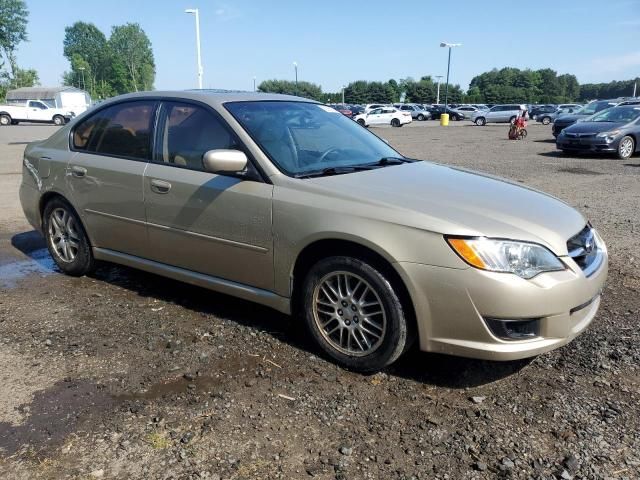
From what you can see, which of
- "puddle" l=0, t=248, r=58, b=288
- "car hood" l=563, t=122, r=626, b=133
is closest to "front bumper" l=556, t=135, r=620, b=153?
"car hood" l=563, t=122, r=626, b=133

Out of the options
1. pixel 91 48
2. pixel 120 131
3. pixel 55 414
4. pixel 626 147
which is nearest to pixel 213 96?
pixel 120 131

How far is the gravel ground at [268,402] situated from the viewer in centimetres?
249

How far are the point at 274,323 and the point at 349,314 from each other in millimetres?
922

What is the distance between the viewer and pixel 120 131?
4.56 metres

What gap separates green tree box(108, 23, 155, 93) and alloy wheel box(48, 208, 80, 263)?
13175cm

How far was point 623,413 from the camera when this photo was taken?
2.86 metres

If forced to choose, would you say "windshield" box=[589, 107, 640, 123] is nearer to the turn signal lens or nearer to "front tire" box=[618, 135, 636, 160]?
"front tire" box=[618, 135, 636, 160]

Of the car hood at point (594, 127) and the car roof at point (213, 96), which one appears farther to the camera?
the car hood at point (594, 127)

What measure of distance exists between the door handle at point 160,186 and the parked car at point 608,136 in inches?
548

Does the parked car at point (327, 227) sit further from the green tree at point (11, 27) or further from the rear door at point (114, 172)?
the green tree at point (11, 27)

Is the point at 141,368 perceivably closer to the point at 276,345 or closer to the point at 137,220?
the point at 276,345

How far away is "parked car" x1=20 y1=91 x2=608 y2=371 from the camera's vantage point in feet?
9.54

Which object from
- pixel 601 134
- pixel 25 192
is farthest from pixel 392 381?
pixel 601 134

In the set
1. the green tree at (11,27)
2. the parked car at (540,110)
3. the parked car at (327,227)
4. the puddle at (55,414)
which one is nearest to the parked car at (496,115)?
the parked car at (540,110)
